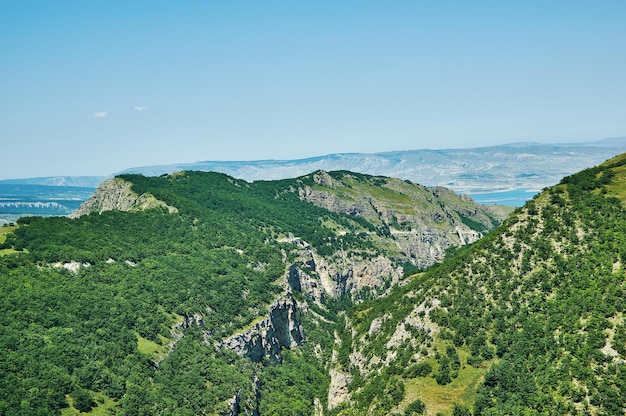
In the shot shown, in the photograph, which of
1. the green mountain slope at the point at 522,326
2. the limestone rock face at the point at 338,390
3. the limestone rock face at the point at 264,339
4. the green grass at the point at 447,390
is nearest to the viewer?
the green mountain slope at the point at 522,326

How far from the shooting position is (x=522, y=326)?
11388 centimetres

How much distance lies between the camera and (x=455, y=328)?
4724 inches

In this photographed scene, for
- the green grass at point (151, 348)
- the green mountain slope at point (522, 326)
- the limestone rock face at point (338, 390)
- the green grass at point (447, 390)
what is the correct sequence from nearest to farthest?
1. the green mountain slope at point (522, 326)
2. the green grass at point (447, 390)
3. the green grass at point (151, 348)
4. the limestone rock face at point (338, 390)

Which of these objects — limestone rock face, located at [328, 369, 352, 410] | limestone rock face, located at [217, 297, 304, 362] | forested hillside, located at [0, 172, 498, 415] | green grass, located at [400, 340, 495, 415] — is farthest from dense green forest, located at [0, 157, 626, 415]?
limestone rock face, located at [217, 297, 304, 362]

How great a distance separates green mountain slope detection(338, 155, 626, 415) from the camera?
319ft

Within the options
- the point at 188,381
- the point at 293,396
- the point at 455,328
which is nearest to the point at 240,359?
the point at 293,396

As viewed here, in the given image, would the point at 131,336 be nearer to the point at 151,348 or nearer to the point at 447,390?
the point at 151,348

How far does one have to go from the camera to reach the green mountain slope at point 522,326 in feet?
319

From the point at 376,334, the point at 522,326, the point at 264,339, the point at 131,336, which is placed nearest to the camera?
the point at 522,326

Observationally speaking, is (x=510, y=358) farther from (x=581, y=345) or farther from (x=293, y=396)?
(x=293, y=396)

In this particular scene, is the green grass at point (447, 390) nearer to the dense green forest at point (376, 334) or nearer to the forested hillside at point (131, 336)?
the dense green forest at point (376, 334)

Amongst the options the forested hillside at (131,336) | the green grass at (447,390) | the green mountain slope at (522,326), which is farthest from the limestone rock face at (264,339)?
the green grass at (447,390)

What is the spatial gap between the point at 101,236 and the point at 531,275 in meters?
141

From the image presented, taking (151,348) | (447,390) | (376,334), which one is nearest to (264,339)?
(376,334)
